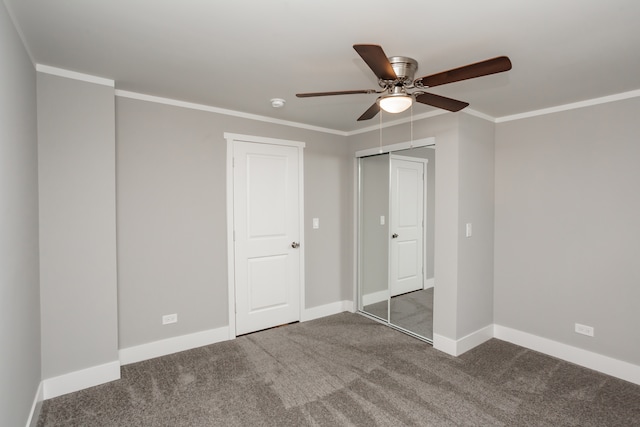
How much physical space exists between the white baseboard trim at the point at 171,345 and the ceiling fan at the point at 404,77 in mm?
2556

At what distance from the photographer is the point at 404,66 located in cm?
206

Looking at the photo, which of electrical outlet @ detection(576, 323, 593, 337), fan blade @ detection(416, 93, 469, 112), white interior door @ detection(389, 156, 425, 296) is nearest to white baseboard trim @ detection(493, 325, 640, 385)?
electrical outlet @ detection(576, 323, 593, 337)

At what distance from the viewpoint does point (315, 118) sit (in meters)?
3.57

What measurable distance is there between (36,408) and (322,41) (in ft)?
9.80

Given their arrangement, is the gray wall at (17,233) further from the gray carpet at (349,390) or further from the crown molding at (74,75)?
the gray carpet at (349,390)

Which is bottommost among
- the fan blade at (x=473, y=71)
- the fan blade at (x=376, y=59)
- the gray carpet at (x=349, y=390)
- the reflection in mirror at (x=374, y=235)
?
the gray carpet at (x=349, y=390)

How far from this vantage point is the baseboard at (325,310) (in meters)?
3.93

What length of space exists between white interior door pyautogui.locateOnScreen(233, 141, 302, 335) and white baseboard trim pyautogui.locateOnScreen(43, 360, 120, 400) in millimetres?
1188

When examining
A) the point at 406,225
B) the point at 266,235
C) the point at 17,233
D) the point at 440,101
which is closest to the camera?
the point at 17,233

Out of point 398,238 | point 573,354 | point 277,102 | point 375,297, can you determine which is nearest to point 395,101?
point 277,102

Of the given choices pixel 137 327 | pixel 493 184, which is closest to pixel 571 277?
pixel 493 184

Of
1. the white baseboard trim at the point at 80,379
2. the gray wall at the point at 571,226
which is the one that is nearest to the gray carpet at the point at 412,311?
the gray wall at the point at 571,226

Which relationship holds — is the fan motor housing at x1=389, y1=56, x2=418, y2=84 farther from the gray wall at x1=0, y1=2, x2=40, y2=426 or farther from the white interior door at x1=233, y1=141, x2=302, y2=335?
the gray wall at x1=0, y1=2, x2=40, y2=426

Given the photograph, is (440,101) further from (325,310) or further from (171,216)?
(325,310)
